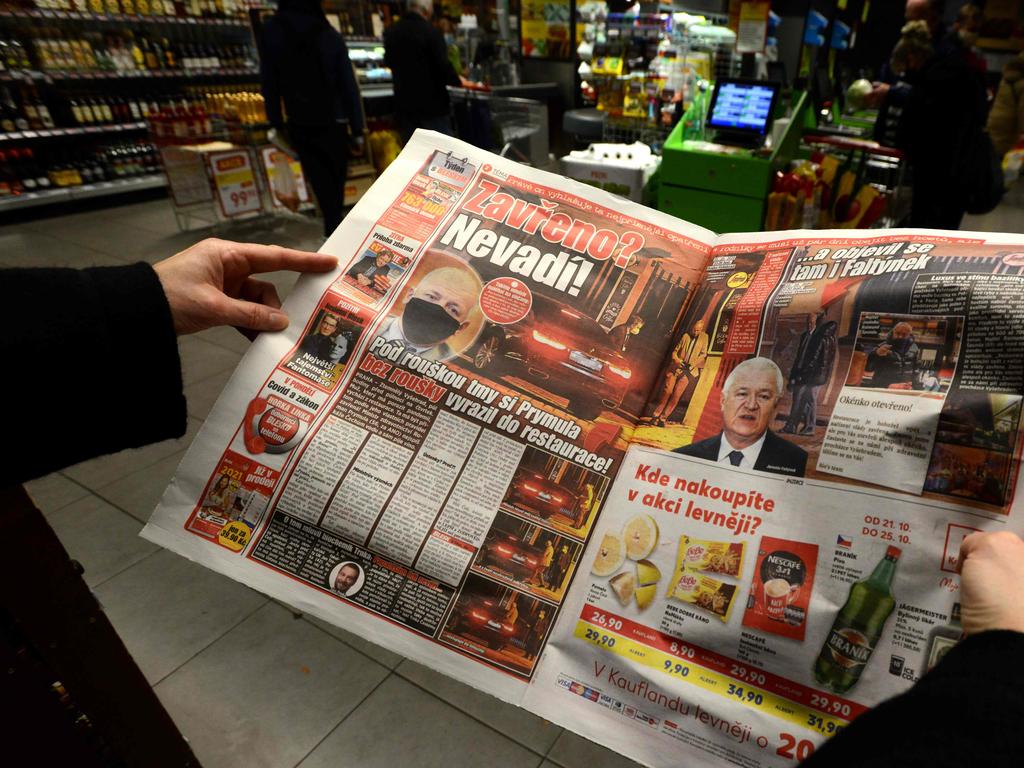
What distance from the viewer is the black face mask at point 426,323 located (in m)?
0.74

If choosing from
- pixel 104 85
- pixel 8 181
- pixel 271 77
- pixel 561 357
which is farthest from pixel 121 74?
pixel 561 357

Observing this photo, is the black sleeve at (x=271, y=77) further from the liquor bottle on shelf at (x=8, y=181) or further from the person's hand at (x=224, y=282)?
the person's hand at (x=224, y=282)

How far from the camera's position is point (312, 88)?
315 centimetres

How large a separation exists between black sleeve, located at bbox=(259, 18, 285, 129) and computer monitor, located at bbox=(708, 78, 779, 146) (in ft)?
7.37

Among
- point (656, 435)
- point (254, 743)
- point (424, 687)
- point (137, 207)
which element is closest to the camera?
point (656, 435)

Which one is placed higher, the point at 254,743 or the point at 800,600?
the point at 800,600

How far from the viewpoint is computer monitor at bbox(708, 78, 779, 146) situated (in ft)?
8.46

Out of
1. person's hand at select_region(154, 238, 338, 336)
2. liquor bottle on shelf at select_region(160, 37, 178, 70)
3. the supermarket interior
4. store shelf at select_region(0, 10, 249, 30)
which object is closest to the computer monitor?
the supermarket interior

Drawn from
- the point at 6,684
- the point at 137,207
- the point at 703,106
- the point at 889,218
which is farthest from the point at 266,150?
the point at 6,684

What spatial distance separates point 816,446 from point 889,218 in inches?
106

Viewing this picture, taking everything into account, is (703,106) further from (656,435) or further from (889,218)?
(656,435)

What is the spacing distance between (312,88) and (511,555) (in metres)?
3.25

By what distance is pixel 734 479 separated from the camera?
24.1 inches

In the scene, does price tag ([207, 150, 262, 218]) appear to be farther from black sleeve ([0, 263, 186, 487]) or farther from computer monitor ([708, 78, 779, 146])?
black sleeve ([0, 263, 186, 487])
